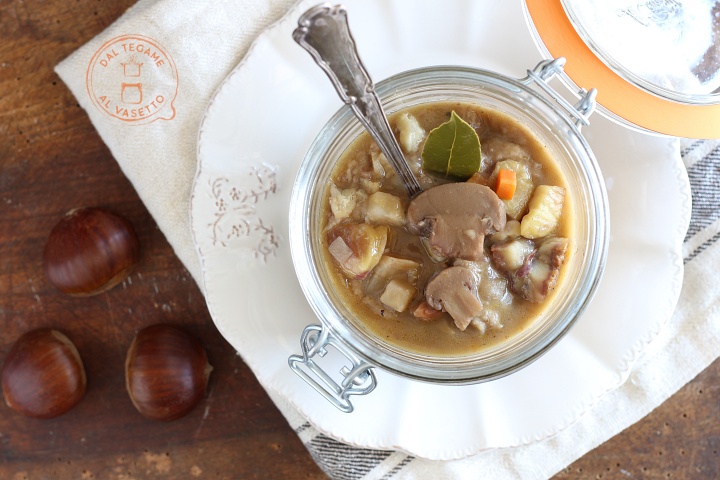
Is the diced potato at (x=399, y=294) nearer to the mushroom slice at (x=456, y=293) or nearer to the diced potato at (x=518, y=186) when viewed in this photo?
the mushroom slice at (x=456, y=293)

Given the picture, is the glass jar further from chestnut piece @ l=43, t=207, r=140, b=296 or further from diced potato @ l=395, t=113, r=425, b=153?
chestnut piece @ l=43, t=207, r=140, b=296

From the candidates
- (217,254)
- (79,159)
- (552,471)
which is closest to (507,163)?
(217,254)

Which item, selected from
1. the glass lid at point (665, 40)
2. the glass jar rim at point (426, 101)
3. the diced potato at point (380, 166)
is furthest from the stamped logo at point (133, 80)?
the glass lid at point (665, 40)

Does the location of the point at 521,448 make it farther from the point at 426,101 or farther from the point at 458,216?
the point at 426,101

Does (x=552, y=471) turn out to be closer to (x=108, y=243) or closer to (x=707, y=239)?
(x=707, y=239)

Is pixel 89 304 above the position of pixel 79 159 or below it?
below
